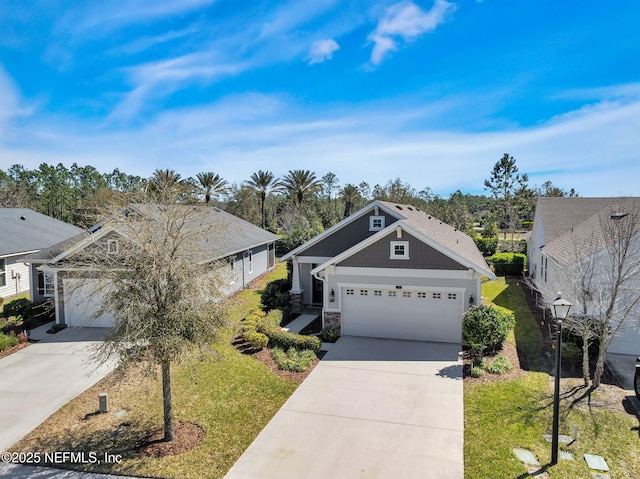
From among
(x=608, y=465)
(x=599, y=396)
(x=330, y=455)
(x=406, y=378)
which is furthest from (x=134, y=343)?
(x=599, y=396)

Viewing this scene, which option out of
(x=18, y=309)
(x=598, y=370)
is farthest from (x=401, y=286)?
(x=18, y=309)

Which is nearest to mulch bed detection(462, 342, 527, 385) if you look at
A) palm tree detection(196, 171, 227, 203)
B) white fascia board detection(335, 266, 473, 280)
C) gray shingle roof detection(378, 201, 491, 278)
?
white fascia board detection(335, 266, 473, 280)

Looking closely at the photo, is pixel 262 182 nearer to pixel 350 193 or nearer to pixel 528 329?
pixel 350 193

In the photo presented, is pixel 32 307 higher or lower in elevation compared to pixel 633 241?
lower

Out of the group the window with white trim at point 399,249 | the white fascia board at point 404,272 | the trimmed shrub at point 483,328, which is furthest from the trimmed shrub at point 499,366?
the window with white trim at point 399,249

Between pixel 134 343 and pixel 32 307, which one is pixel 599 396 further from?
pixel 32 307

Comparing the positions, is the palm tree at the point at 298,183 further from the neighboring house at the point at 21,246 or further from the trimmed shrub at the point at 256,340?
the trimmed shrub at the point at 256,340

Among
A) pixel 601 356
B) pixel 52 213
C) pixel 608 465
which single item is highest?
pixel 52 213
